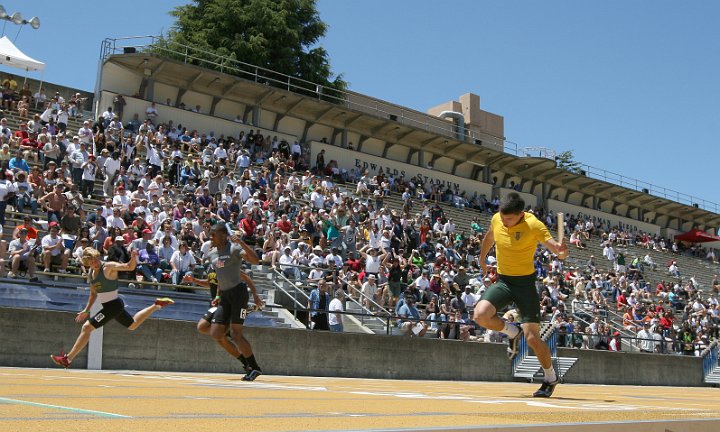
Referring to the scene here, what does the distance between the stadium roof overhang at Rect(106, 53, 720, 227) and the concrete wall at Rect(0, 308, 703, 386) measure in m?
18.1

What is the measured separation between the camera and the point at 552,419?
16.4ft

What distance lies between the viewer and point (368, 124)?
1575 inches

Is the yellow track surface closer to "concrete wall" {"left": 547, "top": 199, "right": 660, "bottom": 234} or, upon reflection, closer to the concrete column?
the concrete column

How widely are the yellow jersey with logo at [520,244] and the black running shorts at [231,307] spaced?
347 centimetres

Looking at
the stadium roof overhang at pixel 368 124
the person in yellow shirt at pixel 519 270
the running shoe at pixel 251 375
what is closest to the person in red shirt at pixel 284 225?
the stadium roof overhang at pixel 368 124

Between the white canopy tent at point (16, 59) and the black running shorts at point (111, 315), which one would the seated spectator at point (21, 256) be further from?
the white canopy tent at point (16, 59)

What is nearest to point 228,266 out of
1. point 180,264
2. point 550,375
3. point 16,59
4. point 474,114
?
point 550,375

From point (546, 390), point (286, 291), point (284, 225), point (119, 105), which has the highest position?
point (119, 105)

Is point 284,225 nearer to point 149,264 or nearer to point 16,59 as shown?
point 149,264

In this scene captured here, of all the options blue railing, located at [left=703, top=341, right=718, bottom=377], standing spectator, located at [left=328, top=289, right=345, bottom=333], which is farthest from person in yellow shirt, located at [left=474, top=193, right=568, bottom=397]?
blue railing, located at [left=703, top=341, right=718, bottom=377]

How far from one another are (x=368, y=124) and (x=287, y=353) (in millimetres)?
24823

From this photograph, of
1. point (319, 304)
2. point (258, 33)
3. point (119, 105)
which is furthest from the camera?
point (258, 33)

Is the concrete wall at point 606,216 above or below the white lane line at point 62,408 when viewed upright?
above

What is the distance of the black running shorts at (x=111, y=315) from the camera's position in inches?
455
